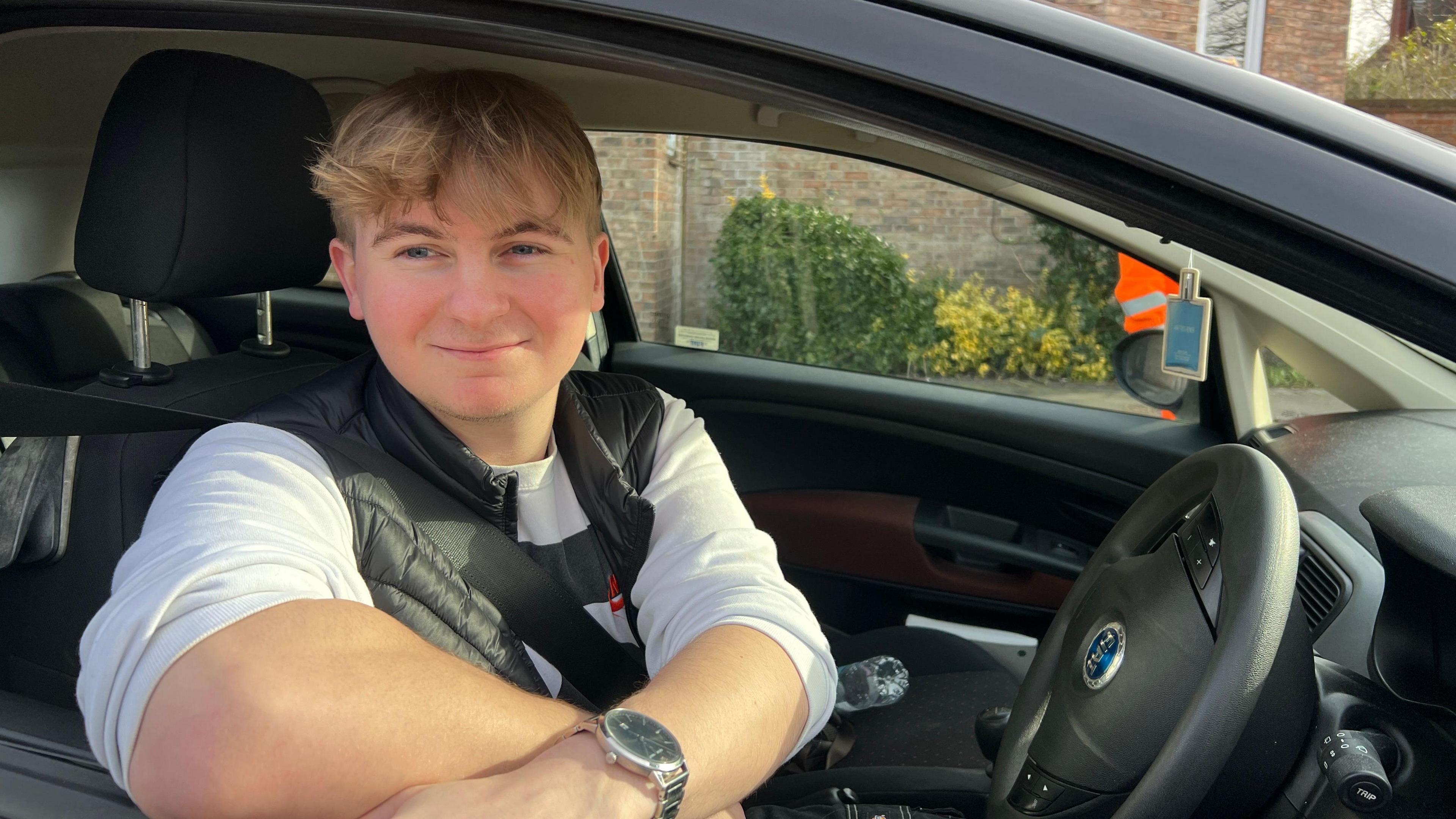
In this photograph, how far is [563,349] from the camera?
1346 millimetres

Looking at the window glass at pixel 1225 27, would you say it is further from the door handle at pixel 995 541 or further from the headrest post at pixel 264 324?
the headrest post at pixel 264 324

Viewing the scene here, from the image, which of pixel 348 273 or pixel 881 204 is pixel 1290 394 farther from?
pixel 348 273

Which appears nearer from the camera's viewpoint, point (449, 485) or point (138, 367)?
point (449, 485)

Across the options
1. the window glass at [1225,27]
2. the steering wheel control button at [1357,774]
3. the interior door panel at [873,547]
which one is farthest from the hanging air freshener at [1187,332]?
the window glass at [1225,27]

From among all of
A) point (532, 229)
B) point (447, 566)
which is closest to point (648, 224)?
point (532, 229)

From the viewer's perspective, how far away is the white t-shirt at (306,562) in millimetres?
917

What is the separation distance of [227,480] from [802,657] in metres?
0.63

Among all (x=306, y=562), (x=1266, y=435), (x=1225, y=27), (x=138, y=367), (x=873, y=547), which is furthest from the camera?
(x=1225, y=27)

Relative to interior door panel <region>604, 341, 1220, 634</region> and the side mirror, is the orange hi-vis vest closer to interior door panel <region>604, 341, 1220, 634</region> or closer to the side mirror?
the side mirror

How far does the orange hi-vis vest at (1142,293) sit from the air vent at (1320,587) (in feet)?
2.80

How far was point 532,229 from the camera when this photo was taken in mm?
1300

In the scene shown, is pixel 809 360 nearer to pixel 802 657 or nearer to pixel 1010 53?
pixel 802 657

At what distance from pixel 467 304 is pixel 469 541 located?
0.97 ft

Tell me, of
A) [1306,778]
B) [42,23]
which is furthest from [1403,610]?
[42,23]
